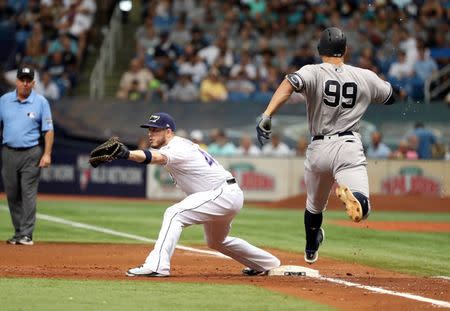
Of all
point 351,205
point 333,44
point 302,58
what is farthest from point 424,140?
point 351,205

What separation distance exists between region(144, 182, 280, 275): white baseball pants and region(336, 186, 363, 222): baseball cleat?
3.49 ft

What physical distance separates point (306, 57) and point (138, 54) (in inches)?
195

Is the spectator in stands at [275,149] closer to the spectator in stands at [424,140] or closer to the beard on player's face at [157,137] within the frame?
the spectator in stands at [424,140]

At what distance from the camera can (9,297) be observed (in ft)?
27.0

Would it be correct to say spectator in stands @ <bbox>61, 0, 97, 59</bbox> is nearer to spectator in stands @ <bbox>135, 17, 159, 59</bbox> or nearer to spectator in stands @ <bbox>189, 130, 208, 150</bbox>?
spectator in stands @ <bbox>135, 17, 159, 59</bbox>

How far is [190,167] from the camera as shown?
32.8 feet

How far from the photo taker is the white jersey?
9859mm

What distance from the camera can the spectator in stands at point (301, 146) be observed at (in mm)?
25547

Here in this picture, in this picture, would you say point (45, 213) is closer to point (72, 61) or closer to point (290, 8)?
point (72, 61)

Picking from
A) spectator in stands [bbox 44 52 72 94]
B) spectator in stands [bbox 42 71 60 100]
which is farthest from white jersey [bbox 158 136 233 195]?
spectator in stands [bbox 44 52 72 94]

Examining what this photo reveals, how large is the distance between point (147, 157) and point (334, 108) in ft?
6.31

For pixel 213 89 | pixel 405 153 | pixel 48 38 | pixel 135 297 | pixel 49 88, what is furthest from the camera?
pixel 48 38

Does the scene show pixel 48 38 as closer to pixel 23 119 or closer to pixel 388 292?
pixel 23 119

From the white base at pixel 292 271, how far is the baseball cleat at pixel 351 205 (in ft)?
3.40
